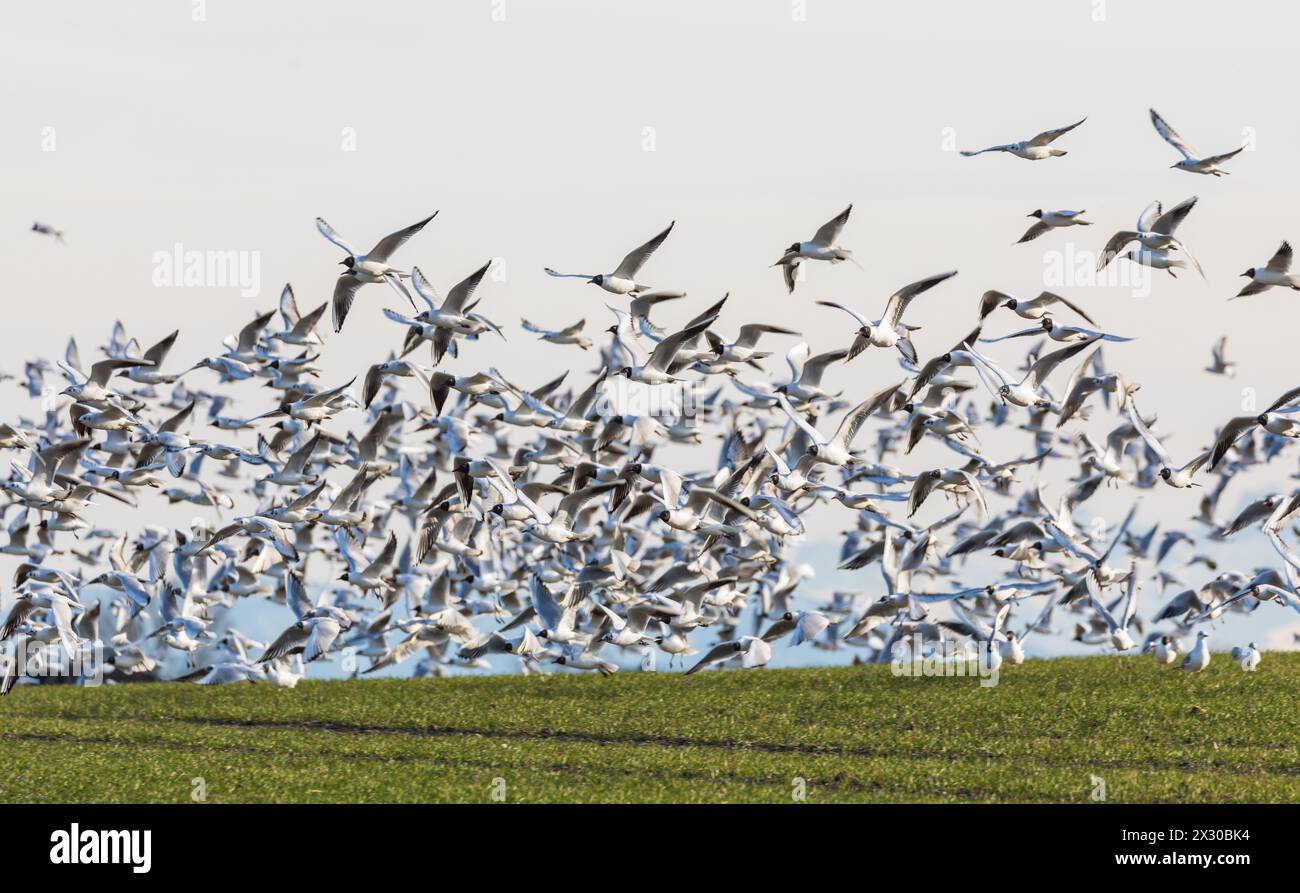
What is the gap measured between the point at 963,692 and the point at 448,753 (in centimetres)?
877

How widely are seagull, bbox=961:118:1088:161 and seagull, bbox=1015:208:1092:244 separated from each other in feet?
3.23

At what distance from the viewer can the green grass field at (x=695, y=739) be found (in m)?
24.1

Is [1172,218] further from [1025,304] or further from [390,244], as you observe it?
[390,244]

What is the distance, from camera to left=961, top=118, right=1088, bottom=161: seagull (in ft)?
90.3

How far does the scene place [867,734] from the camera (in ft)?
90.5

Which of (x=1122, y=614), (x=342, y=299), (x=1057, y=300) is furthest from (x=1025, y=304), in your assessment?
(x=342, y=299)

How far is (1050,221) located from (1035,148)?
4.69ft

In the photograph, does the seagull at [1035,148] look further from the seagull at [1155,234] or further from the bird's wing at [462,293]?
the bird's wing at [462,293]

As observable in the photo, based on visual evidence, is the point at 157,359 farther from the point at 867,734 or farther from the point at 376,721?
the point at 867,734

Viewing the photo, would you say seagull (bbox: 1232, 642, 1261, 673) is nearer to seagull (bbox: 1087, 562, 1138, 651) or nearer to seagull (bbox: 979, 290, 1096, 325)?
seagull (bbox: 1087, 562, 1138, 651)

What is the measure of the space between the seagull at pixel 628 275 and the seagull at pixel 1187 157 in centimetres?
780

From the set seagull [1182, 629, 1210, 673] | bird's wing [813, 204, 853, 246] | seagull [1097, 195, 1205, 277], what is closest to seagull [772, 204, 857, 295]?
bird's wing [813, 204, 853, 246]
